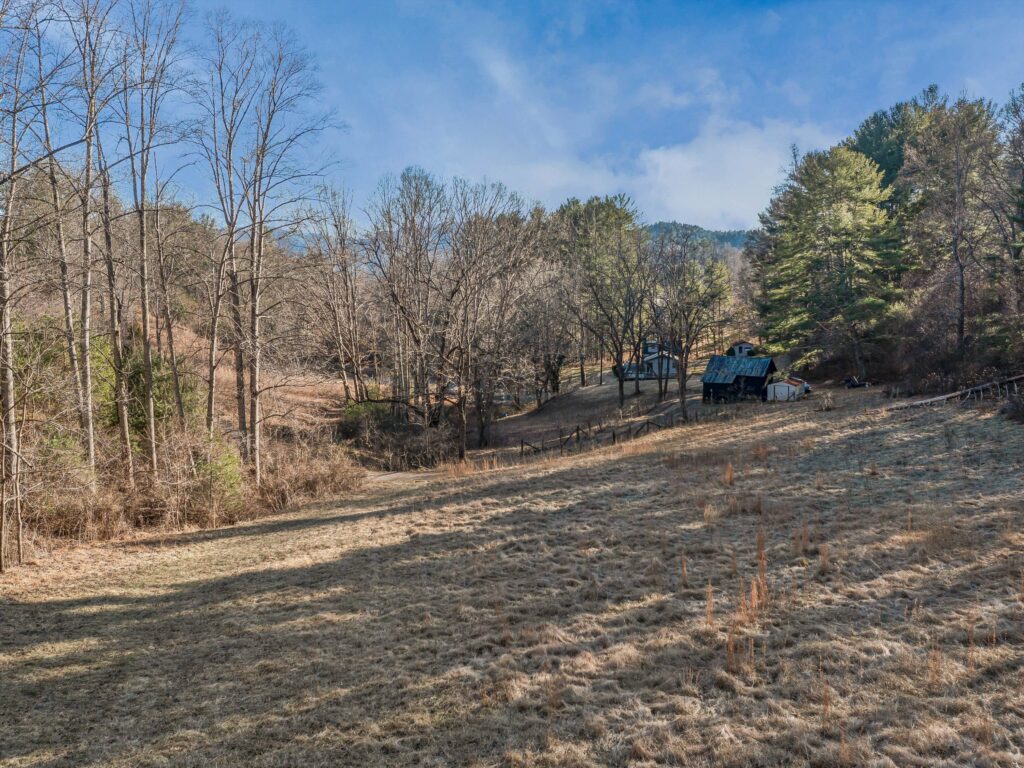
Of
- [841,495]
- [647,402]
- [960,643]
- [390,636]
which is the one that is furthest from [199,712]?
[647,402]

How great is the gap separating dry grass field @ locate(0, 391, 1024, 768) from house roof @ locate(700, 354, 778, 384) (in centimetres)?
2084

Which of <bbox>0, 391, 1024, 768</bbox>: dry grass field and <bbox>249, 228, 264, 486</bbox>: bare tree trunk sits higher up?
<bbox>249, 228, 264, 486</bbox>: bare tree trunk

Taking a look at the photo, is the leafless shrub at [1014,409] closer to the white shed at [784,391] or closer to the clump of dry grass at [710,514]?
the clump of dry grass at [710,514]

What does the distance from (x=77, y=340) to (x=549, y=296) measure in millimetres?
31717

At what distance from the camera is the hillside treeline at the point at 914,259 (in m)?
26.4

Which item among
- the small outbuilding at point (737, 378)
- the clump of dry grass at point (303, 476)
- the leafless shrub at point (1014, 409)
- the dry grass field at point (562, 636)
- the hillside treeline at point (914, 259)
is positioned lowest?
the dry grass field at point (562, 636)

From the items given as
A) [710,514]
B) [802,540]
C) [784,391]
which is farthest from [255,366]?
[784,391]

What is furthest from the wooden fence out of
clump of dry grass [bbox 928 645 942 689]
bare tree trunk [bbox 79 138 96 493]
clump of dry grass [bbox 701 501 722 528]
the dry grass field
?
bare tree trunk [bbox 79 138 96 493]

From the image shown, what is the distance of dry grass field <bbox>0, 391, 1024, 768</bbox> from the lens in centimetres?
509

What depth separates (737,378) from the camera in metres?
34.9

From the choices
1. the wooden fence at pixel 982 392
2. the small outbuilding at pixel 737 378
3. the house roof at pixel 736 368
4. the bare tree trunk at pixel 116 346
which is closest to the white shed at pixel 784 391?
the small outbuilding at pixel 737 378

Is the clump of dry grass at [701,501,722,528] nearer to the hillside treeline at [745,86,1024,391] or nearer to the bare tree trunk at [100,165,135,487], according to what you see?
the bare tree trunk at [100,165,135,487]

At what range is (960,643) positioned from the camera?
6.21 m

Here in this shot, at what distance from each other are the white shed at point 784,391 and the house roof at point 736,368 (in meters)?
2.59
